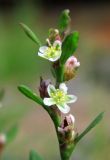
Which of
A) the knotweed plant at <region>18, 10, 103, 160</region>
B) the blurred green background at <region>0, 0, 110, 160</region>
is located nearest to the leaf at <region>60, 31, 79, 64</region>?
the knotweed plant at <region>18, 10, 103, 160</region>

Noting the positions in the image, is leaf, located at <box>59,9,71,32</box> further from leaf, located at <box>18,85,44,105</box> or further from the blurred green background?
the blurred green background

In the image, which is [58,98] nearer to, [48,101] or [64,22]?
[48,101]

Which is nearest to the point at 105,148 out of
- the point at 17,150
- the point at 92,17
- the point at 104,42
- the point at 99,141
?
the point at 99,141

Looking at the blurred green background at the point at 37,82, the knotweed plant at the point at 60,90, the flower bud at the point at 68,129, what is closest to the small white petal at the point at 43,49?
the knotweed plant at the point at 60,90

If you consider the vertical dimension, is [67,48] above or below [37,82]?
above

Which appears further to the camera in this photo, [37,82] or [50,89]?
[37,82]

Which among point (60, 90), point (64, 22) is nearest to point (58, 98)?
point (60, 90)
